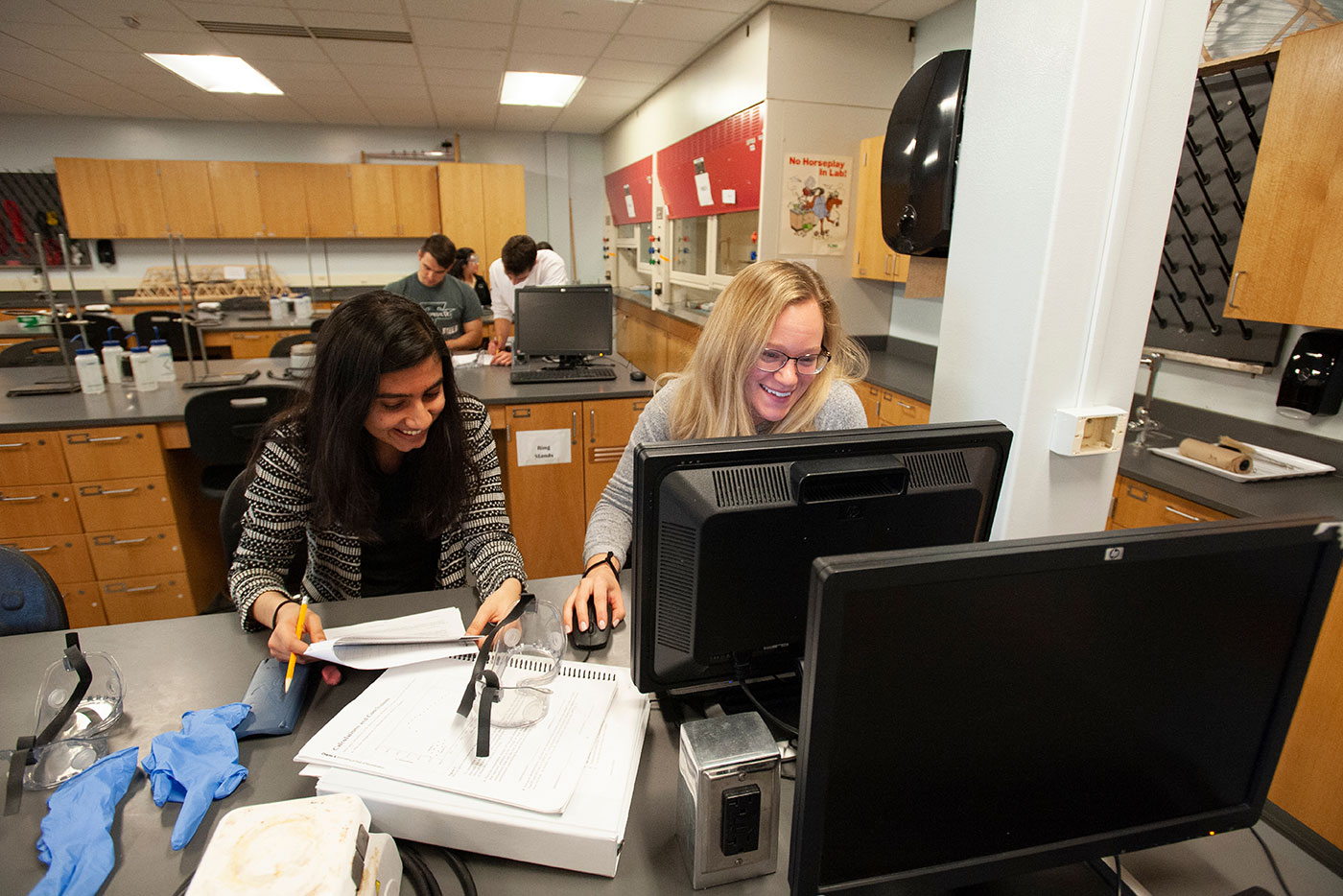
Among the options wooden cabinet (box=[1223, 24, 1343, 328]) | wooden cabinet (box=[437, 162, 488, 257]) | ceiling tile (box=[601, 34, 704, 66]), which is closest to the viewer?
wooden cabinet (box=[1223, 24, 1343, 328])

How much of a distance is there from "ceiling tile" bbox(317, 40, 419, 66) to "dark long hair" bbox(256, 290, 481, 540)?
4.05 meters

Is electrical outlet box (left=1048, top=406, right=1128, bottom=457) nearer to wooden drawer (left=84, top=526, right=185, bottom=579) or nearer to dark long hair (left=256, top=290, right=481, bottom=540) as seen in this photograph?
dark long hair (left=256, top=290, right=481, bottom=540)

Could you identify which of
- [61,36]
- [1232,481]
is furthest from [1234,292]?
[61,36]

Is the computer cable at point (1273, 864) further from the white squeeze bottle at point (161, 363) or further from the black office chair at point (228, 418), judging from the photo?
the white squeeze bottle at point (161, 363)

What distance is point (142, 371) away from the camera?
295 centimetres

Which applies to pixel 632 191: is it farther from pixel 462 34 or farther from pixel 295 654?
pixel 295 654

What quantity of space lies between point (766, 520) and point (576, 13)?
4048mm

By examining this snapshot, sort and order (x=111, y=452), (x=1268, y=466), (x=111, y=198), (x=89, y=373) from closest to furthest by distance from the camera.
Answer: (x=1268, y=466)
(x=111, y=452)
(x=89, y=373)
(x=111, y=198)

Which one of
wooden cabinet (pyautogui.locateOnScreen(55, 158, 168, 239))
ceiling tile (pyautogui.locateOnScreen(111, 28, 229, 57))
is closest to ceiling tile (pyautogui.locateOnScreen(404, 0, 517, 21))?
ceiling tile (pyautogui.locateOnScreen(111, 28, 229, 57))

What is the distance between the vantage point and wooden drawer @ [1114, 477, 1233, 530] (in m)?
1.85

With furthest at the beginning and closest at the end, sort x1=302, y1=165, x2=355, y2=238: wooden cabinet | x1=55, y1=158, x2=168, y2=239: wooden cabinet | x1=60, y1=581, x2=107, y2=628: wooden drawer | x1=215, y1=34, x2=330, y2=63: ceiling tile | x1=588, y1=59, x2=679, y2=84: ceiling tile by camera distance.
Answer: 1. x1=302, y1=165, x2=355, y2=238: wooden cabinet
2. x1=55, y1=158, x2=168, y2=239: wooden cabinet
3. x1=588, y1=59, x2=679, y2=84: ceiling tile
4. x1=215, y1=34, x2=330, y2=63: ceiling tile
5. x1=60, y1=581, x2=107, y2=628: wooden drawer

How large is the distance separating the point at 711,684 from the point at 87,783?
799 millimetres

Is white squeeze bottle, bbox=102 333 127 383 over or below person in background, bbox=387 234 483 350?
below

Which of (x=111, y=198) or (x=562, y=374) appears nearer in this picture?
(x=562, y=374)
